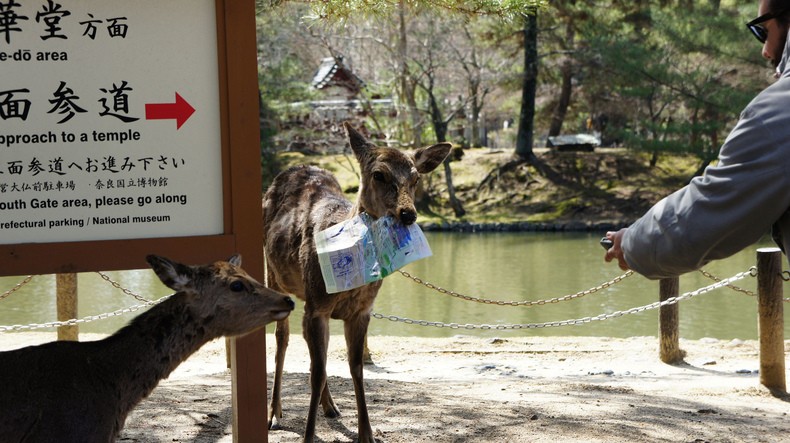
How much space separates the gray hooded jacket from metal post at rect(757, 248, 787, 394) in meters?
4.06

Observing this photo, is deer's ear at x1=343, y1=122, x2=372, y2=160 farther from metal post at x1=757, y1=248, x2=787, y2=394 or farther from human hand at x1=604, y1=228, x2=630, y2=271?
metal post at x1=757, y1=248, x2=787, y2=394

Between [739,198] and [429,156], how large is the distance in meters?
3.17

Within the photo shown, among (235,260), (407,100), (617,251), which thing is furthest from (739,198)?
(407,100)

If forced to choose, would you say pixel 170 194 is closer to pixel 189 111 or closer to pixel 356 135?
pixel 189 111

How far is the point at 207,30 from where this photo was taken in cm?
395

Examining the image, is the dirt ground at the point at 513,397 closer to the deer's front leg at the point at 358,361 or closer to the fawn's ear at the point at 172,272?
the deer's front leg at the point at 358,361

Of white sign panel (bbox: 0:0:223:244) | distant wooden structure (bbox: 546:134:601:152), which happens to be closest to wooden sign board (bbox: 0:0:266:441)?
white sign panel (bbox: 0:0:223:244)

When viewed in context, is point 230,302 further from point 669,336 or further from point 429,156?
point 669,336

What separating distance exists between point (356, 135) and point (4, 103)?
7.24 feet

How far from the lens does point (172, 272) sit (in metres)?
3.57

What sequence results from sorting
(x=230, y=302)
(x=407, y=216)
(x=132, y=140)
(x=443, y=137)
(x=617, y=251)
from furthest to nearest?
(x=443, y=137)
(x=407, y=216)
(x=132, y=140)
(x=230, y=302)
(x=617, y=251)

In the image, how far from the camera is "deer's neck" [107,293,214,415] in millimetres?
3615

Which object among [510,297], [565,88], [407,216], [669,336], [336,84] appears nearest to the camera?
[407,216]

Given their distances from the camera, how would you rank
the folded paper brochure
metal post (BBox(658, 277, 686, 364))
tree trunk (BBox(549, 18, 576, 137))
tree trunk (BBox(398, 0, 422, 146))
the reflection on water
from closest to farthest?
the folded paper brochure
metal post (BBox(658, 277, 686, 364))
the reflection on water
tree trunk (BBox(398, 0, 422, 146))
tree trunk (BBox(549, 18, 576, 137))
